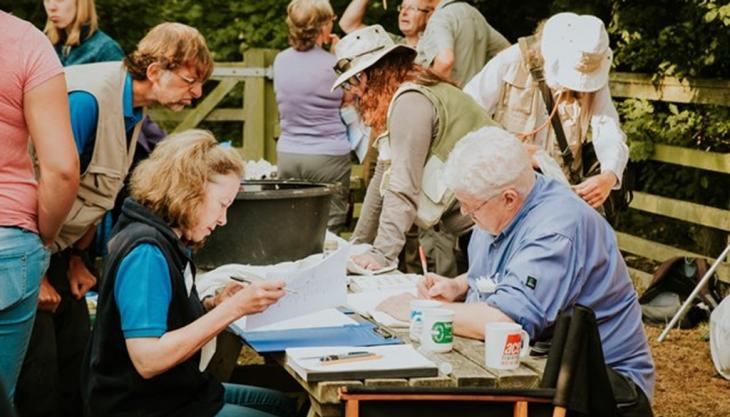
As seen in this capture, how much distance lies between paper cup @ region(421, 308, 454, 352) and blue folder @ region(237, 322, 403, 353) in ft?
0.39

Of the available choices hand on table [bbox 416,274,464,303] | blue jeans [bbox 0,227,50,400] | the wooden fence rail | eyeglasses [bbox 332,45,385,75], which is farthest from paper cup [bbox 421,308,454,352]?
the wooden fence rail

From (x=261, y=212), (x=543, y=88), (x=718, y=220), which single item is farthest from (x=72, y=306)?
(x=718, y=220)

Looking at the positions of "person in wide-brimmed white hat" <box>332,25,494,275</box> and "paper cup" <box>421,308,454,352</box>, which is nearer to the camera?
"paper cup" <box>421,308,454,352</box>

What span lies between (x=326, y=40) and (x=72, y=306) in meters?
3.46

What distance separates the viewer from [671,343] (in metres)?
7.12

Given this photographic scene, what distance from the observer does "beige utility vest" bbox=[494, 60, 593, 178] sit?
5199 mm

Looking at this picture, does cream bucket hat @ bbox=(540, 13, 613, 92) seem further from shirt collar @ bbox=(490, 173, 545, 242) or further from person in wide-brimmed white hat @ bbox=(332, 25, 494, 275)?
shirt collar @ bbox=(490, 173, 545, 242)

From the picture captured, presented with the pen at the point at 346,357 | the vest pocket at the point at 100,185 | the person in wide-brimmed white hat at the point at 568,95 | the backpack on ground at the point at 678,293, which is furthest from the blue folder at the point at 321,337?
the backpack on ground at the point at 678,293

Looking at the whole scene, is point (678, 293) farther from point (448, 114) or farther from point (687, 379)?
point (448, 114)

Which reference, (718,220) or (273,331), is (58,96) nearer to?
(273,331)

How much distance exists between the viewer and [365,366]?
127 inches

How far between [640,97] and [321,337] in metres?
5.59

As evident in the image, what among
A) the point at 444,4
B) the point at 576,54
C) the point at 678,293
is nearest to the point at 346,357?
the point at 576,54

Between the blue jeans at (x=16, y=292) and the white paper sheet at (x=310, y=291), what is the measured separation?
23.8 inches
